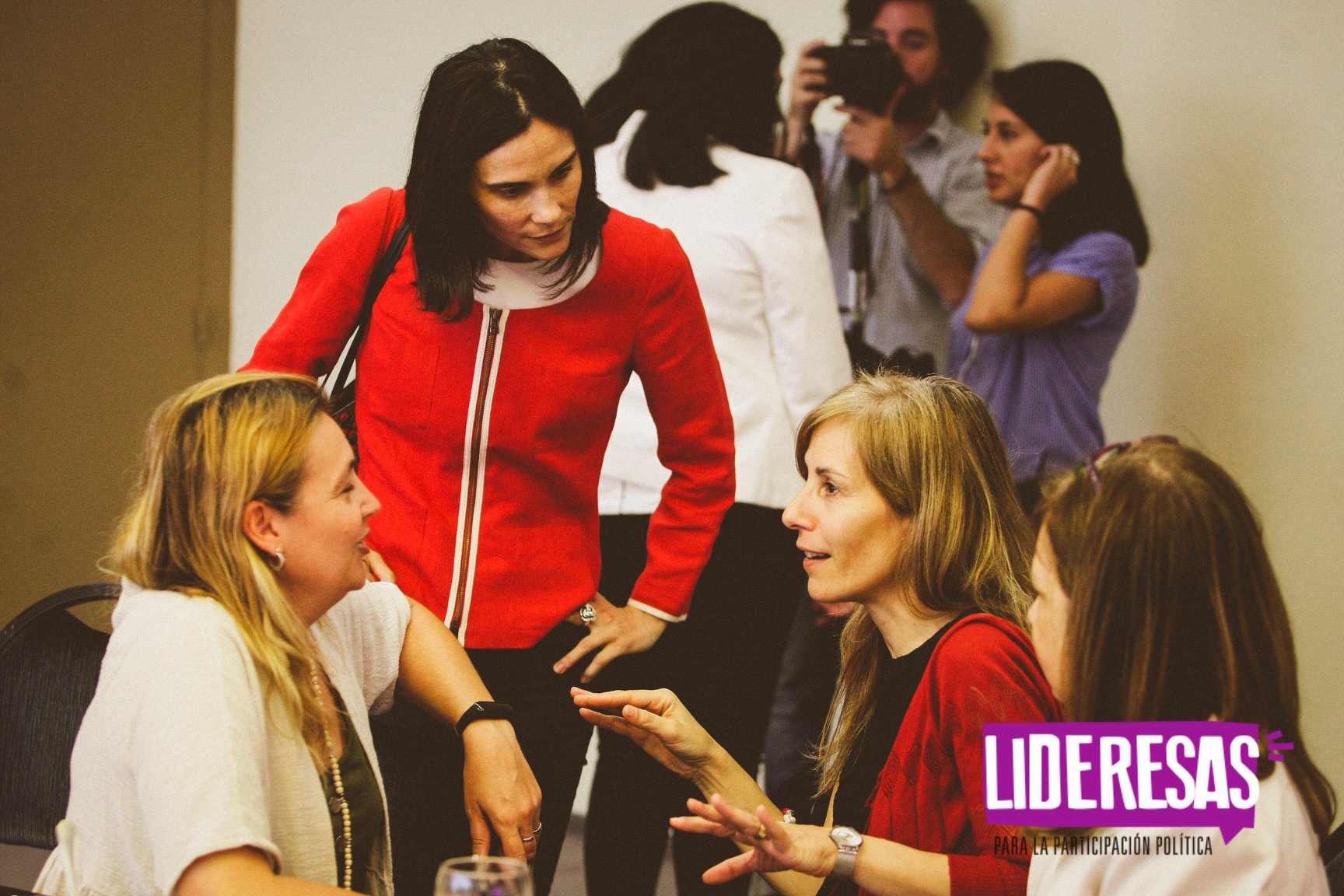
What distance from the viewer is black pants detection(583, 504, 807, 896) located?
223 cm

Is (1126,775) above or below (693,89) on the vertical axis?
below

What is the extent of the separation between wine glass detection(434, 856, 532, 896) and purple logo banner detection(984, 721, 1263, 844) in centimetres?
52

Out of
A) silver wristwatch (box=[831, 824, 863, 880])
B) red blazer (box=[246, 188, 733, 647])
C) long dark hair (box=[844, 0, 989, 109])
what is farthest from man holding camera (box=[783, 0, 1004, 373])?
silver wristwatch (box=[831, 824, 863, 880])

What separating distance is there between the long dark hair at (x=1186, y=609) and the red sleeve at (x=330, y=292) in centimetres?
100

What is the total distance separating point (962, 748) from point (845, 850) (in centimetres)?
16

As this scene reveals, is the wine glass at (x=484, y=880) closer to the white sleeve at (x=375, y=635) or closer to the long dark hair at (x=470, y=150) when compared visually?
the white sleeve at (x=375, y=635)

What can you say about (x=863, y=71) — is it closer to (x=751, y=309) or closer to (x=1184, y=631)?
(x=751, y=309)

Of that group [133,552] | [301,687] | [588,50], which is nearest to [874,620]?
[301,687]

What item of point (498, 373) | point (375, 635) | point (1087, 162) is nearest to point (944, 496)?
point (498, 373)

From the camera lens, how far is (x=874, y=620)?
163 centimetres

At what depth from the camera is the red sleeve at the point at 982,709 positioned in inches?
50.9

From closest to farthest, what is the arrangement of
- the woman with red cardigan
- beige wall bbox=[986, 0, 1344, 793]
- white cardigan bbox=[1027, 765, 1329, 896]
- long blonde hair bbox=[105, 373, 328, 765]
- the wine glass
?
the wine glass, white cardigan bbox=[1027, 765, 1329, 896], long blonde hair bbox=[105, 373, 328, 765], the woman with red cardigan, beige wall bbox=[986, 0, 1344, 793]

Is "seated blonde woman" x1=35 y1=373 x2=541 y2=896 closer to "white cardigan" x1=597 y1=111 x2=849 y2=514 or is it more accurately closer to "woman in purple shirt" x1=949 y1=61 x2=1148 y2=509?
"white cardigan" x1=597 y1=111 x2=849 y2=514

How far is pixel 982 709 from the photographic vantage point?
52.5 inches
